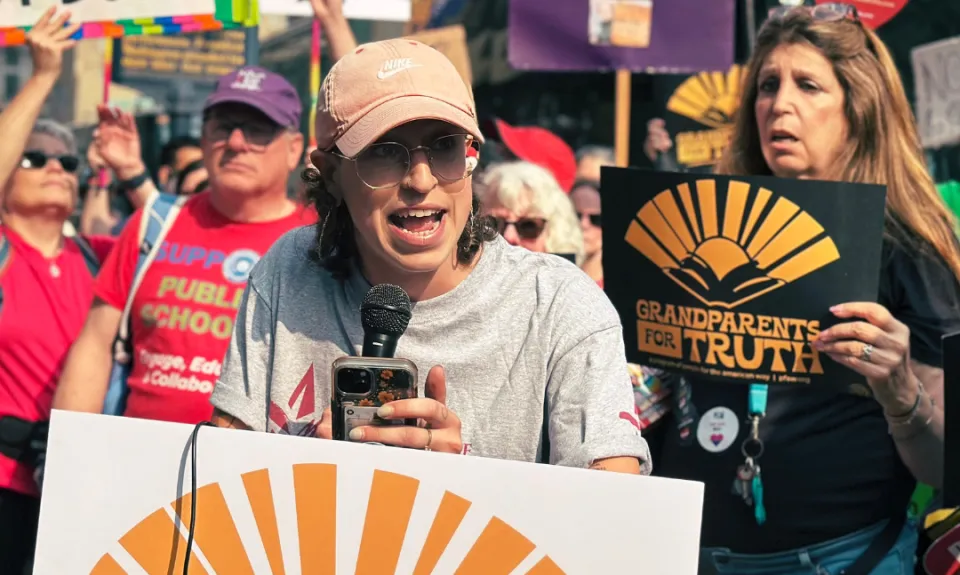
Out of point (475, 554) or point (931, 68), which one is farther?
point (931, 68)

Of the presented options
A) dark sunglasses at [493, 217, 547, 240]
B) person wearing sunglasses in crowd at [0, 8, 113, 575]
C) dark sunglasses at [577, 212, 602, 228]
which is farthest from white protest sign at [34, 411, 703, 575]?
dark sunglasses at [577, 212, 602, 228]

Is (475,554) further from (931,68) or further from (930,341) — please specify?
(931,68)

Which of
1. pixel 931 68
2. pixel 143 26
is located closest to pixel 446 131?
pixel 143 26

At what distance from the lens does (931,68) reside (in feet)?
21.6

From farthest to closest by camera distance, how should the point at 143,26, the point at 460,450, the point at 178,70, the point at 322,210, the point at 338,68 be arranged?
the point at 178,70 → the point at 143,26 → the point at 322,210 → the point at 338,68 → the point at 460,450

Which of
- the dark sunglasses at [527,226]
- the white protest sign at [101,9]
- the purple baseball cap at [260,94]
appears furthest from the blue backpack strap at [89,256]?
the dark sunglasses at [527,226]

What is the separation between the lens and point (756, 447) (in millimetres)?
3266

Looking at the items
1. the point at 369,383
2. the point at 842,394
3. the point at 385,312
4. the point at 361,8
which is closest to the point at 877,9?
the point at 361,8

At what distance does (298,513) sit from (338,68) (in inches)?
31.8

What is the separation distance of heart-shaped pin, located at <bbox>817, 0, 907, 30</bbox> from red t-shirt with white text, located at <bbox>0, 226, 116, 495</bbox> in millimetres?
3562

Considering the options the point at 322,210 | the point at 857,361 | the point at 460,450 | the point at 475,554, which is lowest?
the point at 475,554

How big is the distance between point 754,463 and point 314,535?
4.90 feet

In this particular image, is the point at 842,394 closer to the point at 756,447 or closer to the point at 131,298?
the point at 756,447

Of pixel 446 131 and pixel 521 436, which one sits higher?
pixel 446 131
